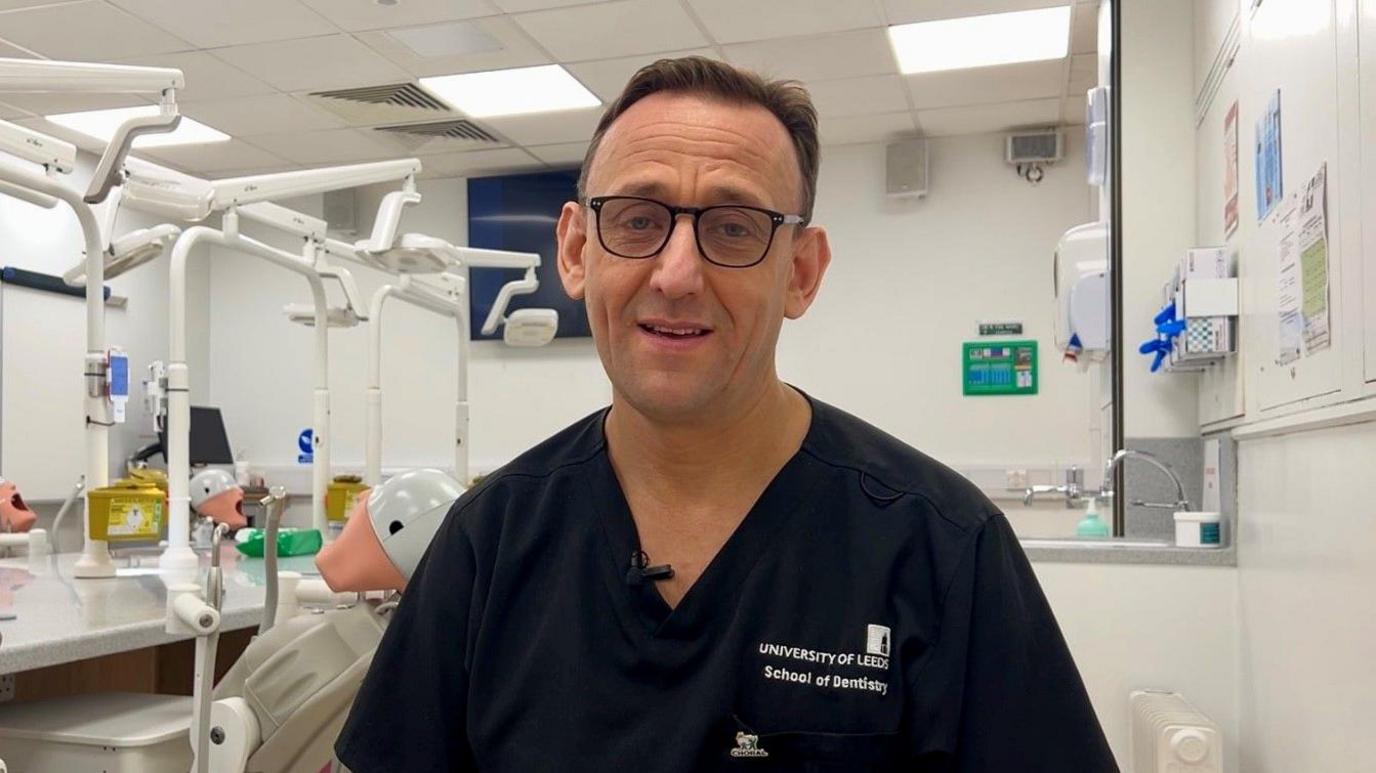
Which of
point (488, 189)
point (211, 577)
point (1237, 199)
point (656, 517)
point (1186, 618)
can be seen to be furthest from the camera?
point (488, 189)

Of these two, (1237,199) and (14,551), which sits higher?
(1237,199)

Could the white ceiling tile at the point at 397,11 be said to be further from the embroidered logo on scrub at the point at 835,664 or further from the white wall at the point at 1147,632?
the embroidered logo on scrub at the point at 835,664

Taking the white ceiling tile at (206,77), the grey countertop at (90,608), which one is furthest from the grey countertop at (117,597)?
the white ceiling tile at (206,77)

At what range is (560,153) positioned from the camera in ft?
21.3

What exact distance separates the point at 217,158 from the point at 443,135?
1.41 metres

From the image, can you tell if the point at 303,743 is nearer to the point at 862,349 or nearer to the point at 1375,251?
the point at 1375,251

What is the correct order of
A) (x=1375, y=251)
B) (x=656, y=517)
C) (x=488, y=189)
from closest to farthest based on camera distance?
1. (x=656, y=517)
2. (x=1375, y=251)
3. (x=488, y=189)

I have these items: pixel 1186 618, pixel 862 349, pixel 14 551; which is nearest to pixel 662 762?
pixel 1186 618

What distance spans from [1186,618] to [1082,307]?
1.01 meters

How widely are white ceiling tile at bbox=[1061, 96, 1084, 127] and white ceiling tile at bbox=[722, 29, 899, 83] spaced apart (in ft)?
3.38

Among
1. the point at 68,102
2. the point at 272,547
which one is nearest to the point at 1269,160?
the point at 272,547

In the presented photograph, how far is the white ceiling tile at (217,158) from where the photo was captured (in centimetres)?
626

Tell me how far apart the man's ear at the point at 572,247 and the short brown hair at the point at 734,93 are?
0.08 ft

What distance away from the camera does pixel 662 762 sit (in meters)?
1.10
